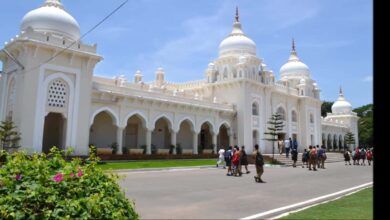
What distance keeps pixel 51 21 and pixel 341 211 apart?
68.3 ft

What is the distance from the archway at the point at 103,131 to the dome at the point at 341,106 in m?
42.4

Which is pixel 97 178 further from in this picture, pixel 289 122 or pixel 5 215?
pixel 289 122

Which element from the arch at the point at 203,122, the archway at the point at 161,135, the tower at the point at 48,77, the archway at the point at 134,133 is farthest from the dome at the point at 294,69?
the tower at the point at 48,77

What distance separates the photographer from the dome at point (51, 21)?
22156 millimetres

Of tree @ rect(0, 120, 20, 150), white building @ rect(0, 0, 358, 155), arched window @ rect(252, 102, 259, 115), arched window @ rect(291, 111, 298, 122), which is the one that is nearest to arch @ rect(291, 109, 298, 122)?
arched window @ rect(291, 111, 298, 122)

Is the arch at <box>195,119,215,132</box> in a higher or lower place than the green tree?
lower

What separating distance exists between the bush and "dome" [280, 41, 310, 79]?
40943 mm

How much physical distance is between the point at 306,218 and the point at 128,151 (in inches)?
805

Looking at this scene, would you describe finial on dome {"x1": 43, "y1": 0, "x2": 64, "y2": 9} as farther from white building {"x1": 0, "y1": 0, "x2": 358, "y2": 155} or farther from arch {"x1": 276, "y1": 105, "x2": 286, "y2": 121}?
arch {"x1": 276, "y1": 105, "x2": 286, "y2": 121}

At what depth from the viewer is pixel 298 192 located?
406 inches

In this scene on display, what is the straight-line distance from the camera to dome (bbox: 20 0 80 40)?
22.2m

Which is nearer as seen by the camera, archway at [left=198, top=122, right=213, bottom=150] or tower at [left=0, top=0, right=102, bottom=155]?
tower at [left=0, top=0, right=102, bottom=155]
